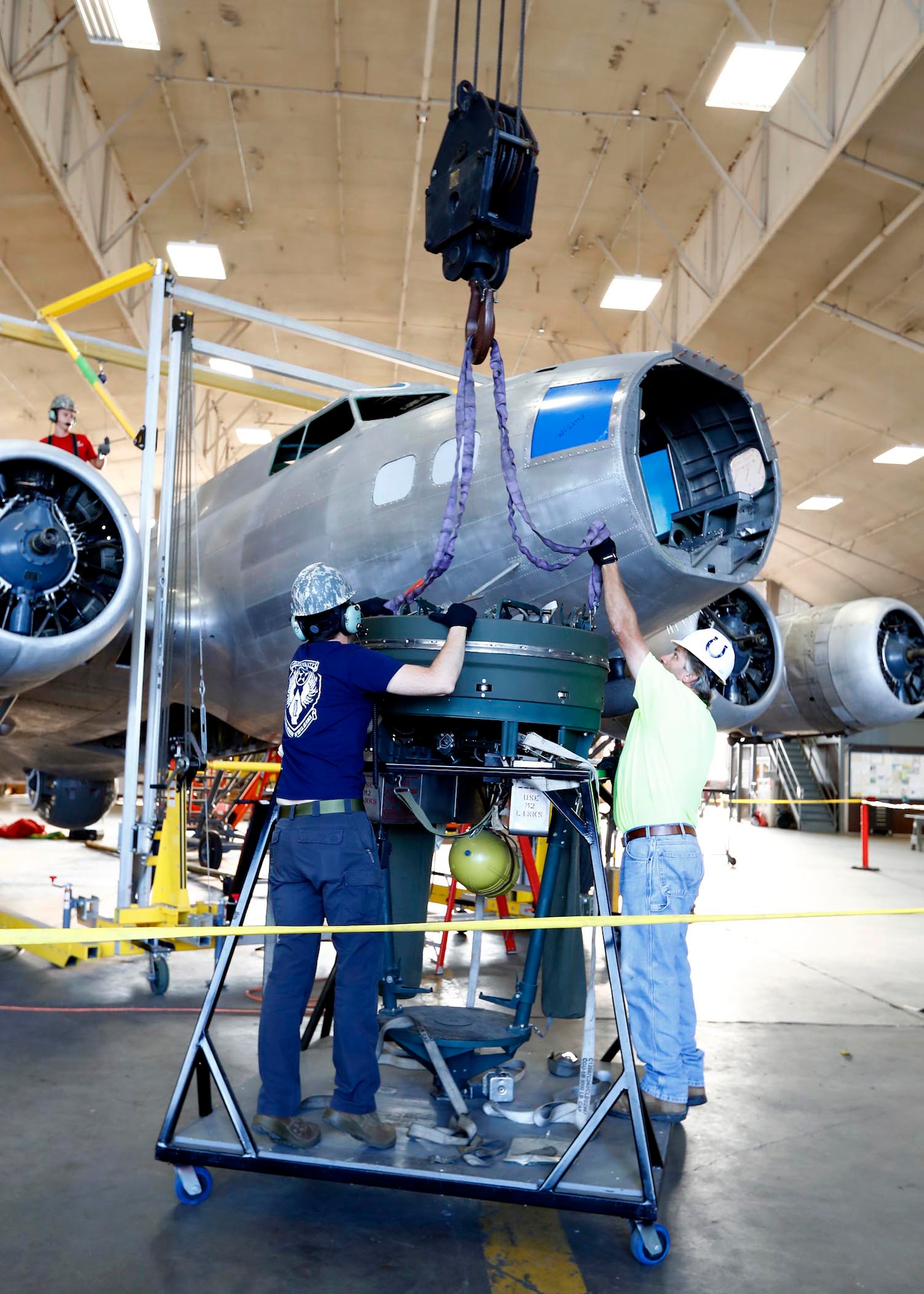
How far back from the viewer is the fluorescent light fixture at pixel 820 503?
25906 mm

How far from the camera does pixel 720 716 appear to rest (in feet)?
30.6

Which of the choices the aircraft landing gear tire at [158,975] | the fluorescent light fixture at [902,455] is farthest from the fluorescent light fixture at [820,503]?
the aircraft landing gear tire at [158,975]

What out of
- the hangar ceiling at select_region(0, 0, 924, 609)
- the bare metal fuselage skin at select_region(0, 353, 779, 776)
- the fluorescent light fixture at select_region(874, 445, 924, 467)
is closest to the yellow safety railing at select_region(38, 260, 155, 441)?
the bare metal fuselage skin at select_region(0, 353, 779, 776)

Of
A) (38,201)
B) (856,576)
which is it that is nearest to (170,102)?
(38,201)

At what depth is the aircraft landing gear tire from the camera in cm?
714

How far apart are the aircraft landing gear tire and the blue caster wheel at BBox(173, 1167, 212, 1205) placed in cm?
355

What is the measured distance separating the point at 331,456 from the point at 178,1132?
471 centimetres

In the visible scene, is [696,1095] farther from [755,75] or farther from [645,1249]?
[755,75]

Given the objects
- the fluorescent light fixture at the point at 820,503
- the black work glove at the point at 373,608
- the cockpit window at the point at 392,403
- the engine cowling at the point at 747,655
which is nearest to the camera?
the black work glove at the point at 373,608

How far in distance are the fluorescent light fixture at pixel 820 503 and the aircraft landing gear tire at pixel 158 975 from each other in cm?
2274

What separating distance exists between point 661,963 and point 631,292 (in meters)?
15.1

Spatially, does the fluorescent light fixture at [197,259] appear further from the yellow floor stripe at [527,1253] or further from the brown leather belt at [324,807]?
the yellow floor stripe at [527,1253]

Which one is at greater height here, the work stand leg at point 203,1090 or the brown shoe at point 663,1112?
the work stand leg at point 203,1090

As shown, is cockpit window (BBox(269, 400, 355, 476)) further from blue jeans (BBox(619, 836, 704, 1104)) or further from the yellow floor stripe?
the yellow floor stripe
